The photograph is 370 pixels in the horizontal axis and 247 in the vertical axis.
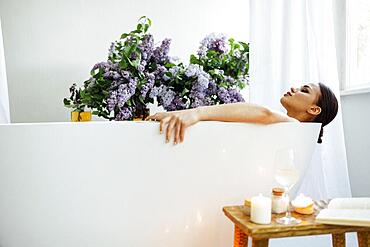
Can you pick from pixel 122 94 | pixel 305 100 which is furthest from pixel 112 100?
pixel 305 100

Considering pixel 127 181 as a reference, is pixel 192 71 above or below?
above

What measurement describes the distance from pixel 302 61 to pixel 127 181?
145 cm

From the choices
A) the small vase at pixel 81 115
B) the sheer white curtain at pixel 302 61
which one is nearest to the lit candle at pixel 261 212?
the sheer white curtain at pixel 302 61

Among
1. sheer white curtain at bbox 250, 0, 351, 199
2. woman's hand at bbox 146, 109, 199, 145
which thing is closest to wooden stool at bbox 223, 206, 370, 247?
woman's hand at bbox 146, 109, 199, 145

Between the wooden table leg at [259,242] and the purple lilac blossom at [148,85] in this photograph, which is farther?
the purple lilac blossom at [148,85]

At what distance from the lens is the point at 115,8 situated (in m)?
3.29

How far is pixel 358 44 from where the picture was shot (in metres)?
2.66

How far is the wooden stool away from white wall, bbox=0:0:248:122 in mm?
2102

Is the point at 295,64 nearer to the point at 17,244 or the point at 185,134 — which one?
the point at 185,134

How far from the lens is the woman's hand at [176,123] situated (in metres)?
1.56

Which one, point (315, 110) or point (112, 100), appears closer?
point (315, 110)

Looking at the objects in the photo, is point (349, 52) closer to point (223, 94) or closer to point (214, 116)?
point (223, 94)

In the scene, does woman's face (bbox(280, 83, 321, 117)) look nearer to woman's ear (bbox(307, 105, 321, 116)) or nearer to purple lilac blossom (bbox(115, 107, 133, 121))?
woman's ear (bbox(307, 105, 321, 116))

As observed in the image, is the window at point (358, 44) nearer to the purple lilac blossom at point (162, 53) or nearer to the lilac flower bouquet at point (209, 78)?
the lilac flower bouquet at point (209, 78)
